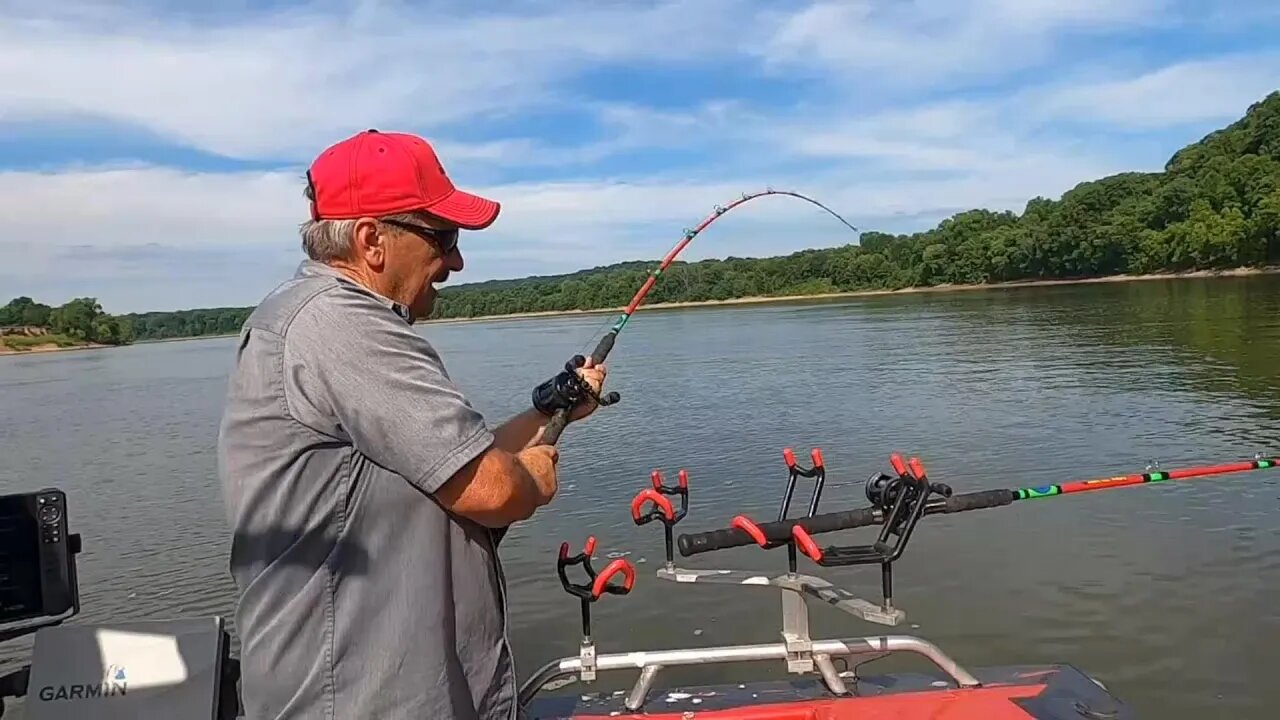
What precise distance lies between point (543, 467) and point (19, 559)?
194cm

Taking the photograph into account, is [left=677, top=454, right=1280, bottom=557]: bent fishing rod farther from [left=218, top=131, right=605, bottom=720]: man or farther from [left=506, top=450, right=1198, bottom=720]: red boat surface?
[left=218, top=131, right=605, bottom=720]: man

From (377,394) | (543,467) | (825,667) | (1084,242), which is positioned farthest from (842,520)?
(1084,242)

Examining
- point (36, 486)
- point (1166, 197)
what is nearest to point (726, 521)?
point (36, 486)

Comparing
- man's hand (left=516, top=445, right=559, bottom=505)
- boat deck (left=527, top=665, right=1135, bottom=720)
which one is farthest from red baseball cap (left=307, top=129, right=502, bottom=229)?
boat deck (left=527, top=665, right=1135, bottom=720)

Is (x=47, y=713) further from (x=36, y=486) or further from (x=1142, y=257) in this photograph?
(x=1142, y=257)

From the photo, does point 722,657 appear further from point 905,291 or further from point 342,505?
point 905,291

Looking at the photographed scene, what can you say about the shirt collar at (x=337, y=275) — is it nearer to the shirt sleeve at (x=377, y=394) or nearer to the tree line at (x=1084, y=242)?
Result: the shirt sleeve at (x=377, y=394)

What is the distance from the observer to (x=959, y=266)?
7719 cm

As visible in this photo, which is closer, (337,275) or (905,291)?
(337,275)

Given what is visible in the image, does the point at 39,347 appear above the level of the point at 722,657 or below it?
above

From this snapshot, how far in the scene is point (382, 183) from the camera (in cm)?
179

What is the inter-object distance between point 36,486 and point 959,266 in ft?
232

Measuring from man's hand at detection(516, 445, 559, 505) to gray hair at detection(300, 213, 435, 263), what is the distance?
459mm

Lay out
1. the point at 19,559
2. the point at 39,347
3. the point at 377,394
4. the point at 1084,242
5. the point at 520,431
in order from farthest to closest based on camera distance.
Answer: the point at 39,347, the point at 1084,242, the point at 19,559, the point at 520,431, the point at 377,394
